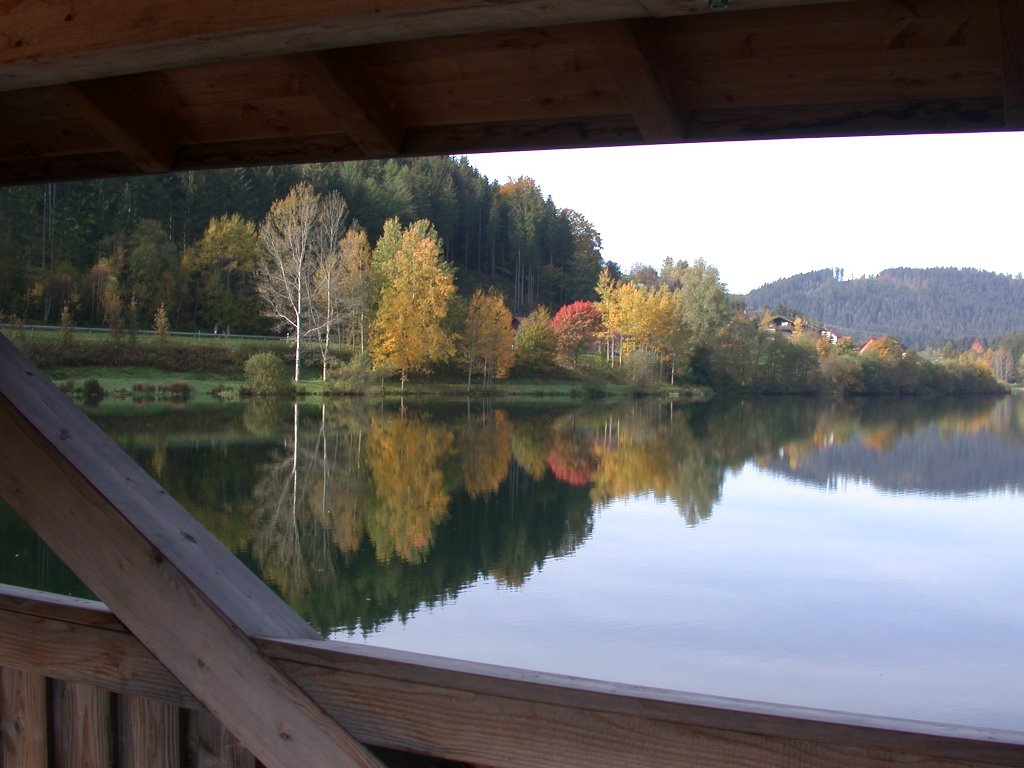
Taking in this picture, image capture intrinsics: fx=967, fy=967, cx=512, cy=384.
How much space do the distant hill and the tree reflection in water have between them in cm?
270

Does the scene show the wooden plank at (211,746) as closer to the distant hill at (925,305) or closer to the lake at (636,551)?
the lake at (636,551)

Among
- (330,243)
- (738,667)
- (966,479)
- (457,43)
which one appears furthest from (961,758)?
(330,243)

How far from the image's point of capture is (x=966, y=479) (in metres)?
16.4

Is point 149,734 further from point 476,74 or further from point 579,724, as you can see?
point 476,74

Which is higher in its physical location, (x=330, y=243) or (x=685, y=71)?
(x=330, y=243)

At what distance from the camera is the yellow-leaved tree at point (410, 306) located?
29719 mm

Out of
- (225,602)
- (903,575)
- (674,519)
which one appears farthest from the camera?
(674,519)

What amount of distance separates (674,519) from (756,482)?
4.36m

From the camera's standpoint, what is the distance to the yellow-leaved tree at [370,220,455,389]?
2972 cm

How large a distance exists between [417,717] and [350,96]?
85 centimetres

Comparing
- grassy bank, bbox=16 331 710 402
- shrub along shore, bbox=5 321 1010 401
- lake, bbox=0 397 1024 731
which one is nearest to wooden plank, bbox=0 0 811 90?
lake, bbox=0 397 1024 731

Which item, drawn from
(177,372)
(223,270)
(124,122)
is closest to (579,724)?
(124,122)

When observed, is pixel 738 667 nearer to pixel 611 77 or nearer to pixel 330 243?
pixel 611 77

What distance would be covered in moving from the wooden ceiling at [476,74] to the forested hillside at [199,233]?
24.0 metres
